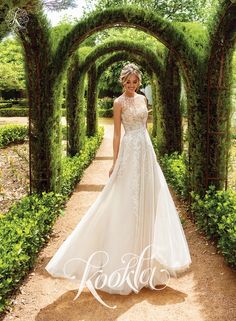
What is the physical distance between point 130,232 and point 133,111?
1.22 metres

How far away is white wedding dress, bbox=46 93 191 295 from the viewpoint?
4.40 meters

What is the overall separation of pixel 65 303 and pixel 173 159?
6.05 m

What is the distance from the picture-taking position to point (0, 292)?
386 cm

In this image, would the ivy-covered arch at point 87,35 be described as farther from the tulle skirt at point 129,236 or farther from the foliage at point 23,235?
the tulle skirt at point 129,236

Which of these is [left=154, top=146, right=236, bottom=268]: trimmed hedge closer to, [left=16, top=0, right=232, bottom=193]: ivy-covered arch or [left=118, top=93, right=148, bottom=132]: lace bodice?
[left=16, top=0, right=232, bottom=193]: ivy-covered arch

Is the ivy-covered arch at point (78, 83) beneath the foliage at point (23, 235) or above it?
above

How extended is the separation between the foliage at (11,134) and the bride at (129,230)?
1211cm

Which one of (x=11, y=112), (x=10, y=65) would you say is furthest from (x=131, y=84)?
(x=11, y=112)

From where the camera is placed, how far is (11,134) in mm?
17188

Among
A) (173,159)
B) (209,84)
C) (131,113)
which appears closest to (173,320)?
(131,113)

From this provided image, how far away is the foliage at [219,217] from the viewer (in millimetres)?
4891

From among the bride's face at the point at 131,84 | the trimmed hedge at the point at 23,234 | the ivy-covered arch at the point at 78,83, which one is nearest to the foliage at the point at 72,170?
the ivy-covered arch at the point at 78,83

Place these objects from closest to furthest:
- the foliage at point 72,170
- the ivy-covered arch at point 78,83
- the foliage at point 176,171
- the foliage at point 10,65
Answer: the foliage at point 176,171 < the foliage at point 72,170 < the ivy-covered arch at point 78,83 < the foliage at point 10,65

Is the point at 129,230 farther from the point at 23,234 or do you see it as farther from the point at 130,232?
the point at 23,234
